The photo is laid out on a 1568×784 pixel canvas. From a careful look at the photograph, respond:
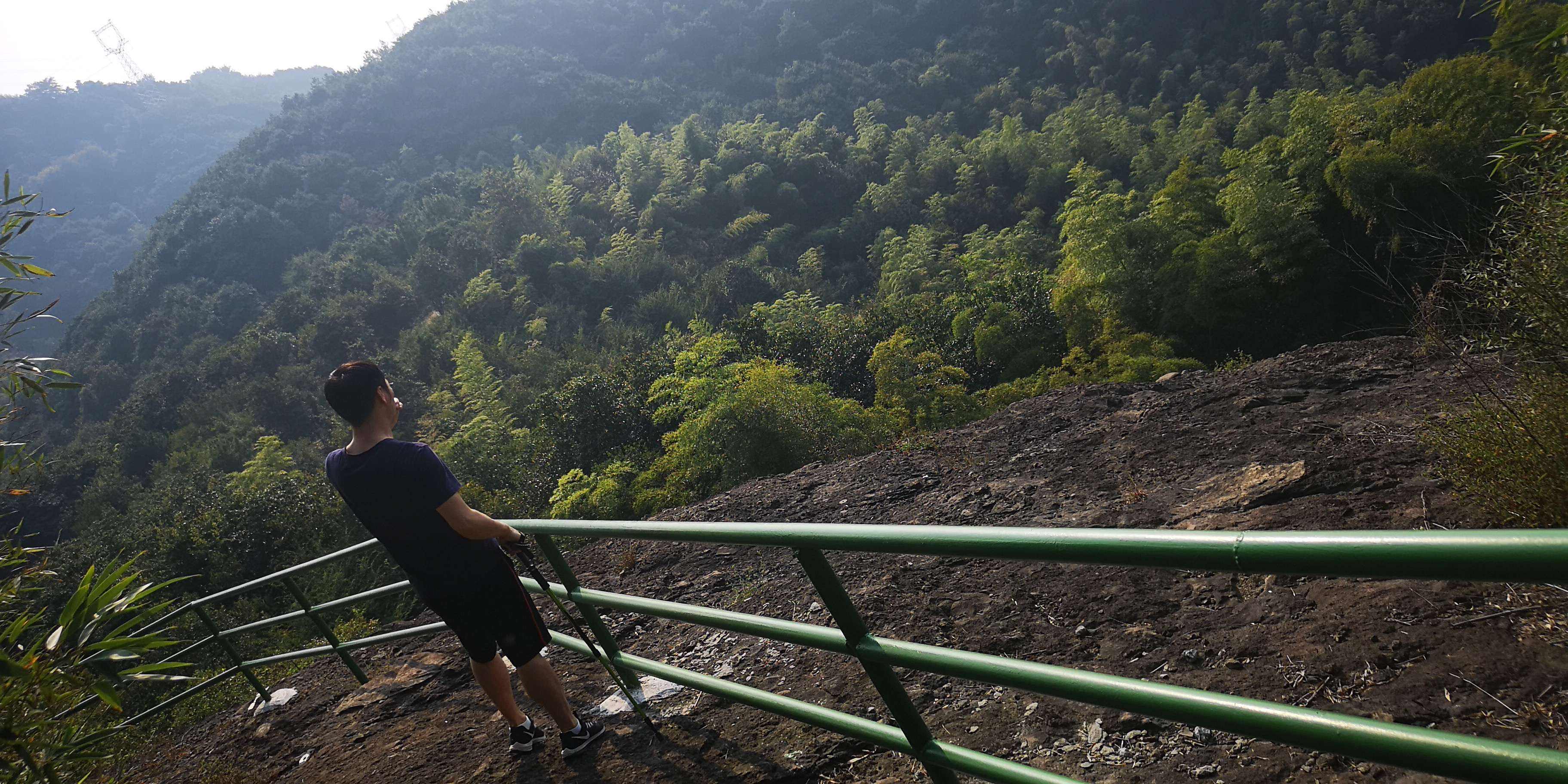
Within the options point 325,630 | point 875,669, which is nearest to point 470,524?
point 875,669

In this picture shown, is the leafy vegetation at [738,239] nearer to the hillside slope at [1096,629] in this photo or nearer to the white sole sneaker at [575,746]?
the hillside slope at [1096,629]

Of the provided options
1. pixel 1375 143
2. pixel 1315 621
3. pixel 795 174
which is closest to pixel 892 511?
pixel 1315 621

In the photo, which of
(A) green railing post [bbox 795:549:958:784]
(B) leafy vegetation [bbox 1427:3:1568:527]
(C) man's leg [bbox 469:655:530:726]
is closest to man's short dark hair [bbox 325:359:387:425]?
(C) man's leg [bbox 469:655:530:726]

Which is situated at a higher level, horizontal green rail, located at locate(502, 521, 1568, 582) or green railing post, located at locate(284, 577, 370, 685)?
horizontal green rail, located at locate(502, 521, 1568, 582)

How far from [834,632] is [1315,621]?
5.42ft

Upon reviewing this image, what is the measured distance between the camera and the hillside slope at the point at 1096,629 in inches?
79.0

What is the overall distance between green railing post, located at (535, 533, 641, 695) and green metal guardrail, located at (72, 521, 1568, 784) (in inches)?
21.2

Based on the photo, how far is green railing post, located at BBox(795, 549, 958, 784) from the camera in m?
1.45

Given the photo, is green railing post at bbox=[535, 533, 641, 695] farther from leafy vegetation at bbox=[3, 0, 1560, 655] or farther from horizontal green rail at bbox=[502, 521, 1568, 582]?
leafy vegetation at bbox=[3, 0, 1560, 655]

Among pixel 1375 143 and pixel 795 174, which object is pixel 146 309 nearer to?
pixel 795 174

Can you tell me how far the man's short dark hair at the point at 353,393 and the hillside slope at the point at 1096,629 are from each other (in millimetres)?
1335

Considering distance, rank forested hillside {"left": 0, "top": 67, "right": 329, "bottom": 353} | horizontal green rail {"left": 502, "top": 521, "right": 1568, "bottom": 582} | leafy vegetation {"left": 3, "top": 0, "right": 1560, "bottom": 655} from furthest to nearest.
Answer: forested hillside {"left": 0, "top": 67, "right": 329, "bottom": 353}, leafy vegetation {"left": 3, "top": 0, "right": 1560, "bottom": 655}, horizontal green rail {"left": 502, "top": 521, "right": 1568, "bottom": 582}

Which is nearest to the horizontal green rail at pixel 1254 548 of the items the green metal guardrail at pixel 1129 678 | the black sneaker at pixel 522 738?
the green metal guardrail at pixel 1129 678

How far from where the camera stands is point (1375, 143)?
1123cm
